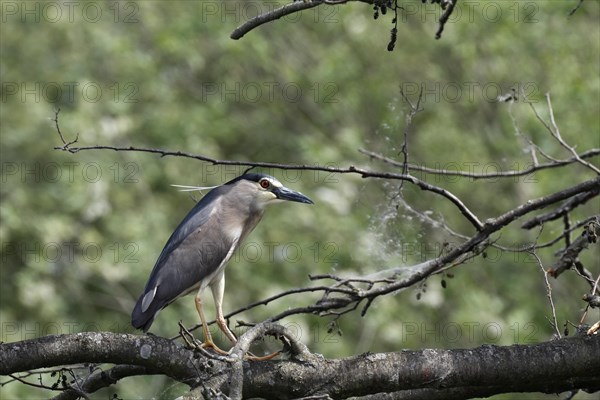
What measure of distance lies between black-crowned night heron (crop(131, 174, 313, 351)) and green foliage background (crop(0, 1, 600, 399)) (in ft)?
13.5

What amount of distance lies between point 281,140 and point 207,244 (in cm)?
794

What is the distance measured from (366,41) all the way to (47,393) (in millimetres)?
5931

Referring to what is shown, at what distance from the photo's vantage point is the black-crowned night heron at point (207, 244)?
5.21 m

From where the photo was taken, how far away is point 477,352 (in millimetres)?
3711

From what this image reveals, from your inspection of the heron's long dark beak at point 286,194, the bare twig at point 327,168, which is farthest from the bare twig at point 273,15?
the heron's long dark beak at point 286,194

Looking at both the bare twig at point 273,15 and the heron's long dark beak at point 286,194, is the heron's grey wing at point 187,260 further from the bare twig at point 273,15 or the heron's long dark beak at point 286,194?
the bare twig at point 273,15

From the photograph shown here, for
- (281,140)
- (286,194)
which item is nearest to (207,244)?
(286,194)

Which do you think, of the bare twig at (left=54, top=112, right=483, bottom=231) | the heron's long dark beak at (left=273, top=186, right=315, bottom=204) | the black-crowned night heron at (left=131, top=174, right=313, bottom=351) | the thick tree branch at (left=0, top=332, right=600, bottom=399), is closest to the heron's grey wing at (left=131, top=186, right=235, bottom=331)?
the black-crowned night heron at (left=131, top=174, right=313, bottom=351)

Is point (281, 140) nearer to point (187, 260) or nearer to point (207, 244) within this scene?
point (207, 244)

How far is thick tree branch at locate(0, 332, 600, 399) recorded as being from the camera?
11.8 feet

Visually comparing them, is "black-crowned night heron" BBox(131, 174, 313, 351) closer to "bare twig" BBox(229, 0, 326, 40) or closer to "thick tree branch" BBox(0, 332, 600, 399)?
"thick tree branch" BBox(0, 332, 600, 399)

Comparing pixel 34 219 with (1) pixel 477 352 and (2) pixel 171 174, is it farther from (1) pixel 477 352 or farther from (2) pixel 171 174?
(1) pixel 477 352

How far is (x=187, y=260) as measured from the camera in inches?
213

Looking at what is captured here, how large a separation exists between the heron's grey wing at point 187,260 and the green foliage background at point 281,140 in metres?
4.24
